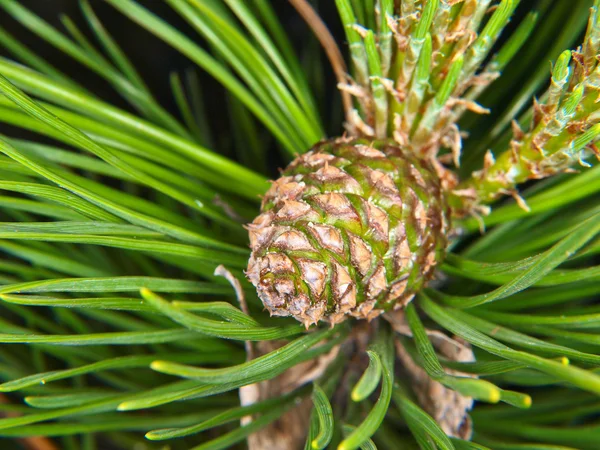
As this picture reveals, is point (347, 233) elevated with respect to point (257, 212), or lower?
lower

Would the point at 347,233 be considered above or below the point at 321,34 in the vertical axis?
below

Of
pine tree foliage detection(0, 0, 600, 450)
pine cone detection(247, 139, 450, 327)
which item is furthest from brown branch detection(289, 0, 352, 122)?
pine cone detection(247, 139, 450, 327)

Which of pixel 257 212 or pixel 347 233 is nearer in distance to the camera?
pixel 347 233

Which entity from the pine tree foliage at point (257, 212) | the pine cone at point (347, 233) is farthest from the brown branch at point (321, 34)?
the pine cone at point (347, 233)

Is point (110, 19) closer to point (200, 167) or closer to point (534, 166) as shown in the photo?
point (200, 167)

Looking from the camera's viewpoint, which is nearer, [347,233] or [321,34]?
[347,233]
